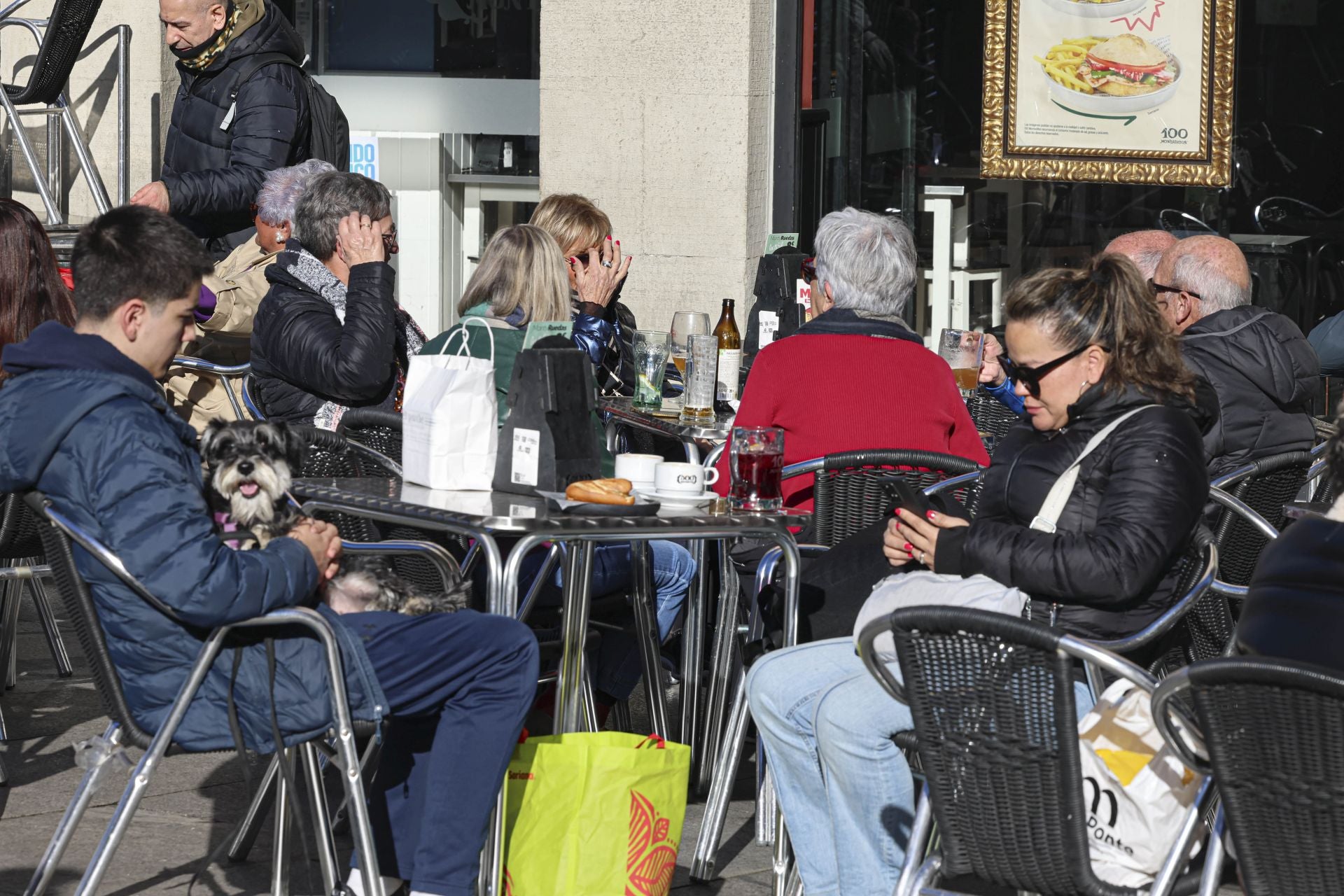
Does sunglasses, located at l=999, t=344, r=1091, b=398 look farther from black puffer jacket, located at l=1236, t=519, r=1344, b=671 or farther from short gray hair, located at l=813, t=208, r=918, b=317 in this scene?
short gray hair, located at l=813, t=208, r=918, b=317

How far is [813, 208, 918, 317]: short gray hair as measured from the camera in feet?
16.1

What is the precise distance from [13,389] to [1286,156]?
246 inches

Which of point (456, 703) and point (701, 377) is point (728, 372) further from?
point (456, 703)

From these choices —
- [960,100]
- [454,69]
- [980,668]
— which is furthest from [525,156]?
[980,668]

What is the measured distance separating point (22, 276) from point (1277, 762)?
3.66m

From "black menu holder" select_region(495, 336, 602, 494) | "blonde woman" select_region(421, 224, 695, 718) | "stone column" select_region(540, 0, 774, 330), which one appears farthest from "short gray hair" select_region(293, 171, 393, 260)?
"stone column" select_region(540, 0, 774, 330)

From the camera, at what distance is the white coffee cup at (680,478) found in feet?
12.9

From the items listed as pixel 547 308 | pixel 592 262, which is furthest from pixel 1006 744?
pixel 592 262

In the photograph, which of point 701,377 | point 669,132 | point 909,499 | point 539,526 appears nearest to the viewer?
point 539,526

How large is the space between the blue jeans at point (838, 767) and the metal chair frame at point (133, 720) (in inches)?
35.3

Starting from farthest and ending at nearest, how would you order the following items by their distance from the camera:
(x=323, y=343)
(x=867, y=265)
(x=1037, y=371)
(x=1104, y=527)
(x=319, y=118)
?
(x=319, y=118) < (x=323, y=343) < (x=867, y=265) < (x=1037, y=371) < (x=1104, y=527)

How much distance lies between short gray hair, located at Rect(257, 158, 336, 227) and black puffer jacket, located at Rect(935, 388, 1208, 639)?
11.4 feet

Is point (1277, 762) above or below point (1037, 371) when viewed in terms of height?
below

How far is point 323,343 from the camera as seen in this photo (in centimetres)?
507
